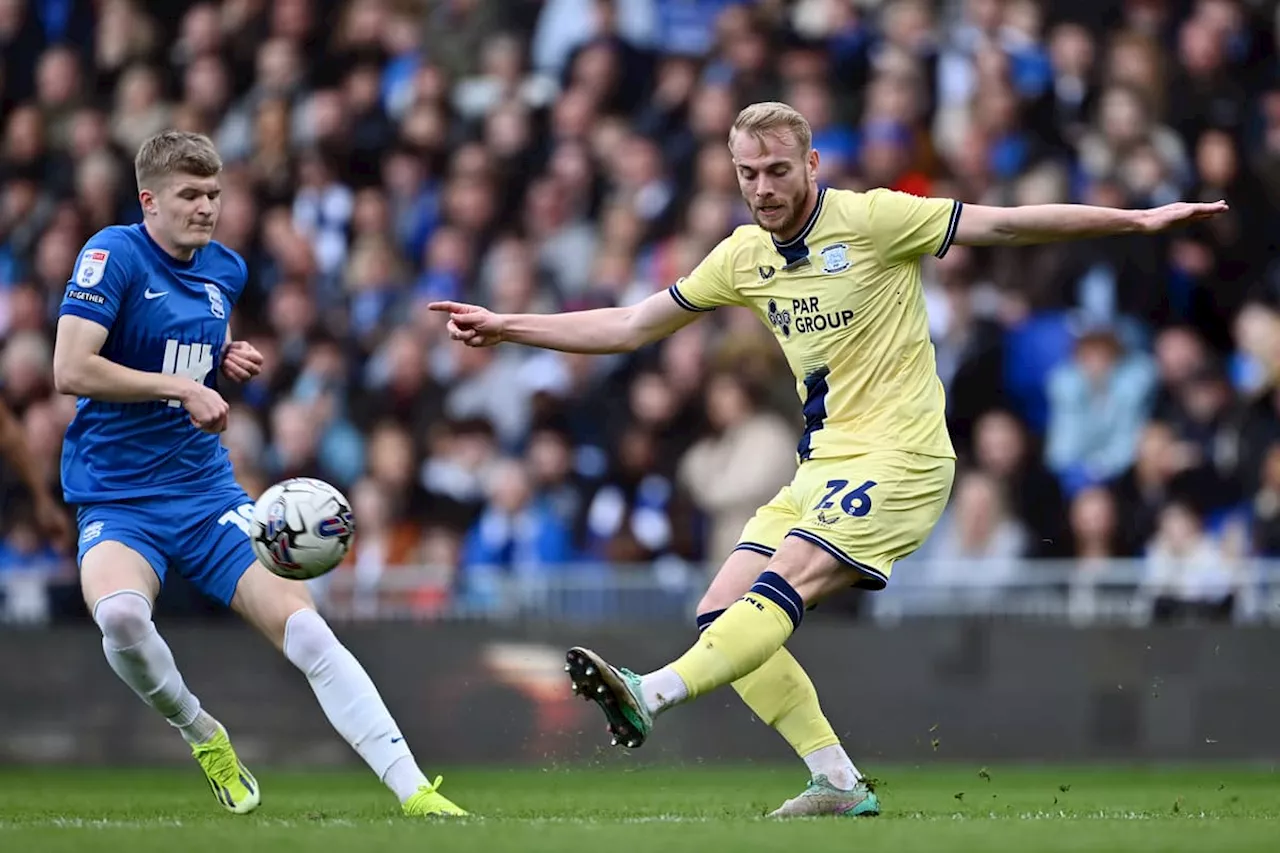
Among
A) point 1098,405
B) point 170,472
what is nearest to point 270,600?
point 170,472

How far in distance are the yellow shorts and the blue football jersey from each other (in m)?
2.40

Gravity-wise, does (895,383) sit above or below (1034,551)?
above

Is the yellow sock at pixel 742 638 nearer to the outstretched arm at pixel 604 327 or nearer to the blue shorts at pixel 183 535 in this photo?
the outstretched arm at pixel 604 327

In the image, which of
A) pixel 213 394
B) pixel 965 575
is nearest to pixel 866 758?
pixel 965 575

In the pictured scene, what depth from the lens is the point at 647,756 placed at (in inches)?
531

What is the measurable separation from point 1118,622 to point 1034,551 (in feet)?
2.25

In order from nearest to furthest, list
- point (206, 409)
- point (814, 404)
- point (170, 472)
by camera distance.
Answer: point (206, 409)
point (814, 404)
point (170, 472)

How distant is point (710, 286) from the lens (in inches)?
345

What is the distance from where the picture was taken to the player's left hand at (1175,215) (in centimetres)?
801

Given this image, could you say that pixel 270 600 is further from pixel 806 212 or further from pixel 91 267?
pixel 806 212

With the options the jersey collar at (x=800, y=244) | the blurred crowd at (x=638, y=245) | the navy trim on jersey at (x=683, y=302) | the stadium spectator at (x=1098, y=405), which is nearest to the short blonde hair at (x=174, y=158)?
the navy trim on jersey at (x=683, y=302)

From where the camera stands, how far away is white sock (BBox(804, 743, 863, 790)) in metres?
8.57

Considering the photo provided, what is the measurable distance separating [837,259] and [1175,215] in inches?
50.6

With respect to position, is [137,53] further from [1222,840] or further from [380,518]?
[1222,840]
